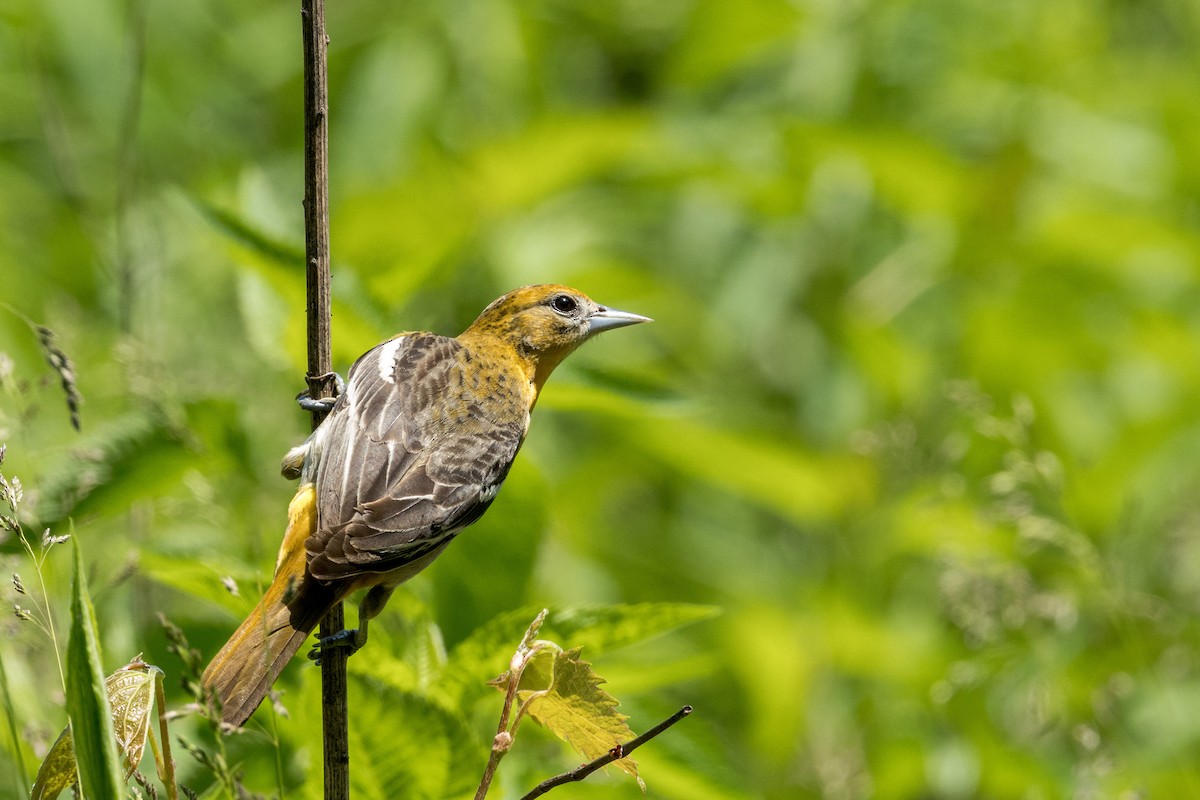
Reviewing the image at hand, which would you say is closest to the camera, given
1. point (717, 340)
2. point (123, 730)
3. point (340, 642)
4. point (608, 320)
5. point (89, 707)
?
point (89, 707)

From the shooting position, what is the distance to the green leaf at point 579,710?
1639 mm

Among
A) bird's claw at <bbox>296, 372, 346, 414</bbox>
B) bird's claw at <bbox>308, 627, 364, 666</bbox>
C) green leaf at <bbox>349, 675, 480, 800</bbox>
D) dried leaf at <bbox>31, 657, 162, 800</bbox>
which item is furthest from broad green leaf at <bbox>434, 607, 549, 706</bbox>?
dried leaf at <bbox>31, 657, 162, 800</bbox>

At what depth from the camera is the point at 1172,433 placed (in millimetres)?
4355

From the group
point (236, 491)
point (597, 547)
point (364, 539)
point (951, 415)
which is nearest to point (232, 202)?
point (236, 491)

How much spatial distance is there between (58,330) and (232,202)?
0.78 m

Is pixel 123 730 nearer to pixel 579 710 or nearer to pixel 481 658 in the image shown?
pixel 579 710

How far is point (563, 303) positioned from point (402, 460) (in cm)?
74

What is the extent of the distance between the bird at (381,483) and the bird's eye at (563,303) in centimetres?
2

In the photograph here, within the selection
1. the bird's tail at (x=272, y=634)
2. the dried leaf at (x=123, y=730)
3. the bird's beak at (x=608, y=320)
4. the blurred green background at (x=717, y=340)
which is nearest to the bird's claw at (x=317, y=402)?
the bird's tail at (x=272, y=634)

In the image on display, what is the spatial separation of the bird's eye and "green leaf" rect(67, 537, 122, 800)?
1559 mm

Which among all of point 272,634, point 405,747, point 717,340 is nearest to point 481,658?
point 405,747

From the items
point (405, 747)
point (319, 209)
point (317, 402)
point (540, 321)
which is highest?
point (319, 209)

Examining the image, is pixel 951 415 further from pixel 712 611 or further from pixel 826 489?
pixel 712 611

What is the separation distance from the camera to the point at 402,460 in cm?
224
